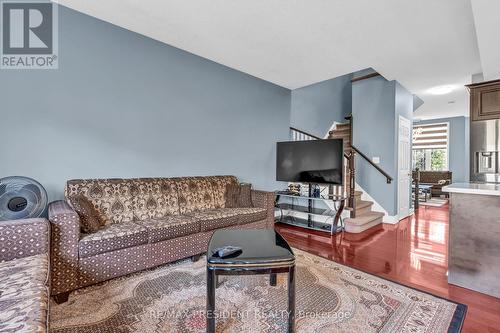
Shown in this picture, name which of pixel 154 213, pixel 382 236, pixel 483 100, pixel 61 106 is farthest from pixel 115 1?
pixel 483 100

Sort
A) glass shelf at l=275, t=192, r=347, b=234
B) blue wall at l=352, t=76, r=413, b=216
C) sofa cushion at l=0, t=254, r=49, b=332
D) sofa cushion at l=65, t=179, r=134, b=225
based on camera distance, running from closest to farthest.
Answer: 1. sofa cushion at l=0, t=254, r=49, b=332
2. sofa cushion at l=65, t=179, r=134, b=225
3. glass shelf at l=275, t=192, r=347, b=234
4. blue wall at l=352, t=76, r=413, b=216

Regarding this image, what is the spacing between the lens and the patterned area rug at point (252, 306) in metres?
1.59

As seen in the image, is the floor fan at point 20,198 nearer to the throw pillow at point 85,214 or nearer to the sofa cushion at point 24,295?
the throw pillow at point 85,214

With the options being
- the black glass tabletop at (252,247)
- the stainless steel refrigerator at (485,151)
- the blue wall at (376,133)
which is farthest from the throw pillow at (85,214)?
the stainless steel refrigerator at (485,151)

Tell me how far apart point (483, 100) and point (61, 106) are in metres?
5.30

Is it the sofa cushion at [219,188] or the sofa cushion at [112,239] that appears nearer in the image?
the sofa cushion at [112,239]

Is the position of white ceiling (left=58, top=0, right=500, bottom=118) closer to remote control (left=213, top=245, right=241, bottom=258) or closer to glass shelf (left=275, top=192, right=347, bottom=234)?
glass shelf (left=275, top=192, right=347, bottom=234)

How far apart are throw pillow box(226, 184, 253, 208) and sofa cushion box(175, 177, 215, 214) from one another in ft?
0.78

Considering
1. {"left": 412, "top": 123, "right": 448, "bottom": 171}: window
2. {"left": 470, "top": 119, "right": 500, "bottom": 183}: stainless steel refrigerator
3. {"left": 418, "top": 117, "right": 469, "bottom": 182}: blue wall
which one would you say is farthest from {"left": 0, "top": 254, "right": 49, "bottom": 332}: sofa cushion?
{"left": 412, "top": 123, "right": 448, "bottom": 171}: window

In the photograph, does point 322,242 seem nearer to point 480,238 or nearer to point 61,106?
point 480,238

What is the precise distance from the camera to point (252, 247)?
5.43 ft

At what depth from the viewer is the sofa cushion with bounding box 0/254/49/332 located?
3.03 feet

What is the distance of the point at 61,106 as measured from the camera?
2432 millimetres

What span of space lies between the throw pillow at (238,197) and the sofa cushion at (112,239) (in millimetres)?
1319
